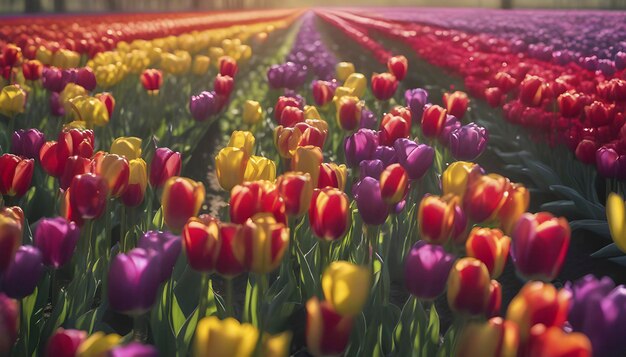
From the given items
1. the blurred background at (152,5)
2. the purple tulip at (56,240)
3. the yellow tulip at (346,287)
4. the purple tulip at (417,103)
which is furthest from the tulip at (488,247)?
the blurred background at (152,5)

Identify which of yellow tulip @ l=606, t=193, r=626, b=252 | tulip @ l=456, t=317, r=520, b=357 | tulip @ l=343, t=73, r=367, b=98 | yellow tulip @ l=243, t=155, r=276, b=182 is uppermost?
yellow tulip @ l=606, t=193, r=626, b=252

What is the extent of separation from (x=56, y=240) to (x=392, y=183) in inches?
35.0

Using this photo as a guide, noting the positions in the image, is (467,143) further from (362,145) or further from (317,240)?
(317,240)

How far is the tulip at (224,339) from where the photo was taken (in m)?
1.12

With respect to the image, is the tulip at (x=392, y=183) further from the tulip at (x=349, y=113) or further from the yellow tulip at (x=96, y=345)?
the tulip at (x=349, y=113)

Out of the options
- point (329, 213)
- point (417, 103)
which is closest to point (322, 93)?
point (417, 103)

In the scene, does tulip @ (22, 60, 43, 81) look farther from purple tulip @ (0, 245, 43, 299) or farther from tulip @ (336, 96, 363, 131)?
purple tulip @ (0, 245, 43, 299)

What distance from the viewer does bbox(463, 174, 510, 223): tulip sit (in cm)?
182

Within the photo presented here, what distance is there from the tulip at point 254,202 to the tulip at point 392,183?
0.36 metres

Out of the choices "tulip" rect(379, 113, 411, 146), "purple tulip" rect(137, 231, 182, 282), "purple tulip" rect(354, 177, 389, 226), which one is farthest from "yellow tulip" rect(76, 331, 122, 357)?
"tulip" rect(379, 113, 411, 146)

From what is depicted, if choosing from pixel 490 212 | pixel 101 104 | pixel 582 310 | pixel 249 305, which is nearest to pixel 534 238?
pixel 582 310

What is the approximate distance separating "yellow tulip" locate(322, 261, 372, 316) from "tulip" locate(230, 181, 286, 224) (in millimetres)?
434

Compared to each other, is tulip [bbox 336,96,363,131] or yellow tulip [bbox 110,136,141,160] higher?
yellow tulip [bbox 110,136,141,160]

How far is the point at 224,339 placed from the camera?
111 centimetres
